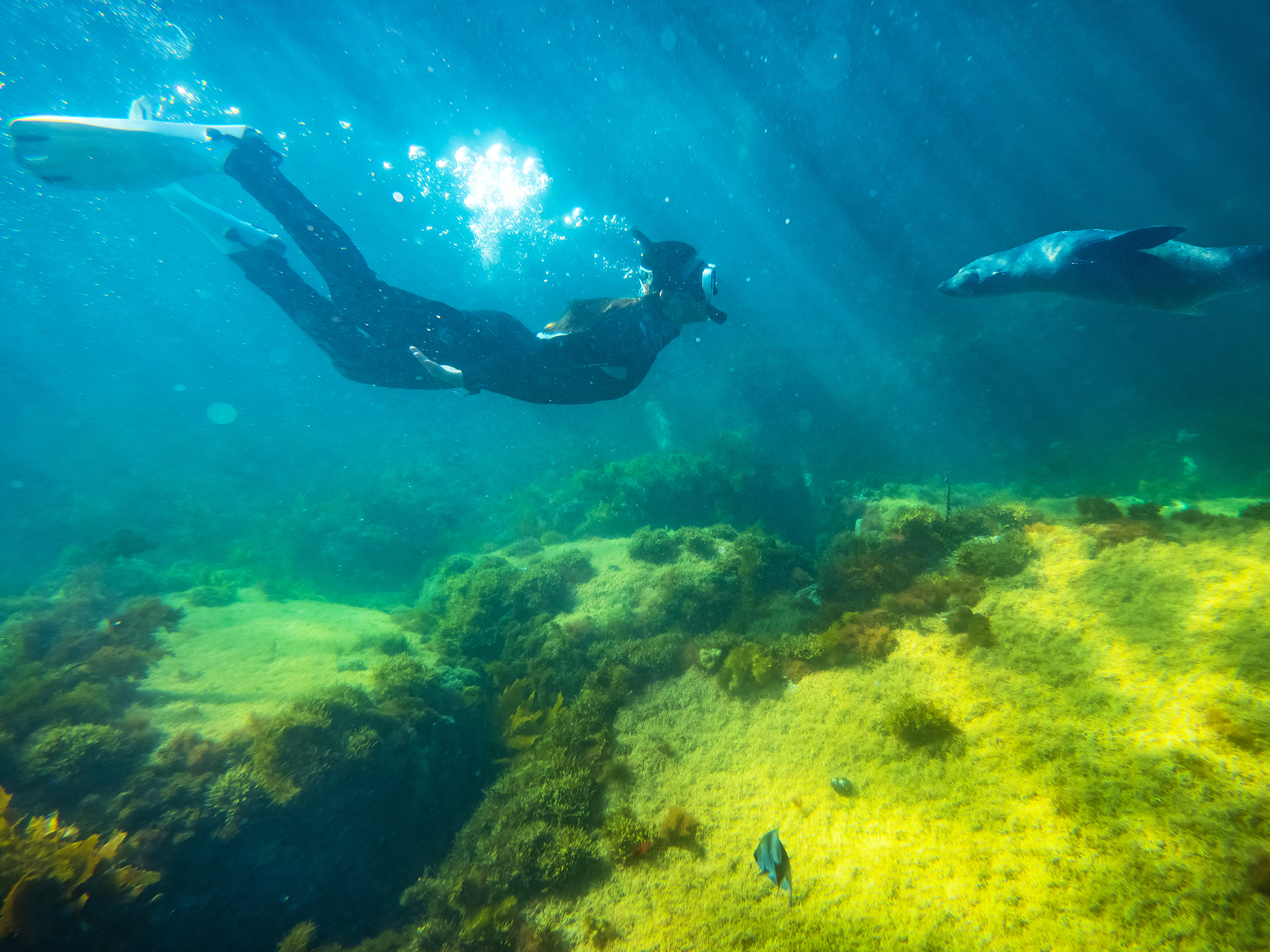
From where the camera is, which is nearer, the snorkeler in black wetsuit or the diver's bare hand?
the diver's bare hand

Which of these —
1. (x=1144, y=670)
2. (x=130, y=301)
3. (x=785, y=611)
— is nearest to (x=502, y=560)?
(x=785, y=611)

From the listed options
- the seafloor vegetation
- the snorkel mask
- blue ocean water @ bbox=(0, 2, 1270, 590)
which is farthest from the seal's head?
blue ocean water @ bbox=(0, 2, 1270, 590)

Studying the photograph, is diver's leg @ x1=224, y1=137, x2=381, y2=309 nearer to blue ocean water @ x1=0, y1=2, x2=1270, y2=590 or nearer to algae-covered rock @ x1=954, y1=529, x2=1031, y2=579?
algae-covered rock @ x1=954, y1=529, x2=1031, y2=579

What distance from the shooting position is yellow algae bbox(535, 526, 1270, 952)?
2564mm

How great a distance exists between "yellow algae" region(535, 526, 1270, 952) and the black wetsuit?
5.40 metres

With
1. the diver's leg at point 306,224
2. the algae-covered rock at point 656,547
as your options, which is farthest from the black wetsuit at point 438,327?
the algae-covered rock at point 656,547

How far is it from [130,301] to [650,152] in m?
97.4

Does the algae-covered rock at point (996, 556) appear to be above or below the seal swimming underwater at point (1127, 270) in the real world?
below

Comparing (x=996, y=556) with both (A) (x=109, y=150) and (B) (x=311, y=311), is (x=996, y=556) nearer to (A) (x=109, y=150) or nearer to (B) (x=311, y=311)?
(B) (x=311, y=311)

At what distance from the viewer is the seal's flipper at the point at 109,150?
845 cm

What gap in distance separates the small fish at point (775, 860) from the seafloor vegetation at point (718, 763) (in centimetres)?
25

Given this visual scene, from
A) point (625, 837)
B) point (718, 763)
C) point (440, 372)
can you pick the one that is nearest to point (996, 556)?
point (718, 763)

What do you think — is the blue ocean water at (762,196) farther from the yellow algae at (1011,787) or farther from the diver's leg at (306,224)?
the yellow algae at (1011,787)

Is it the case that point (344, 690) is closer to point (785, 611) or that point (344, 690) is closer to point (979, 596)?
point (785, 611)
